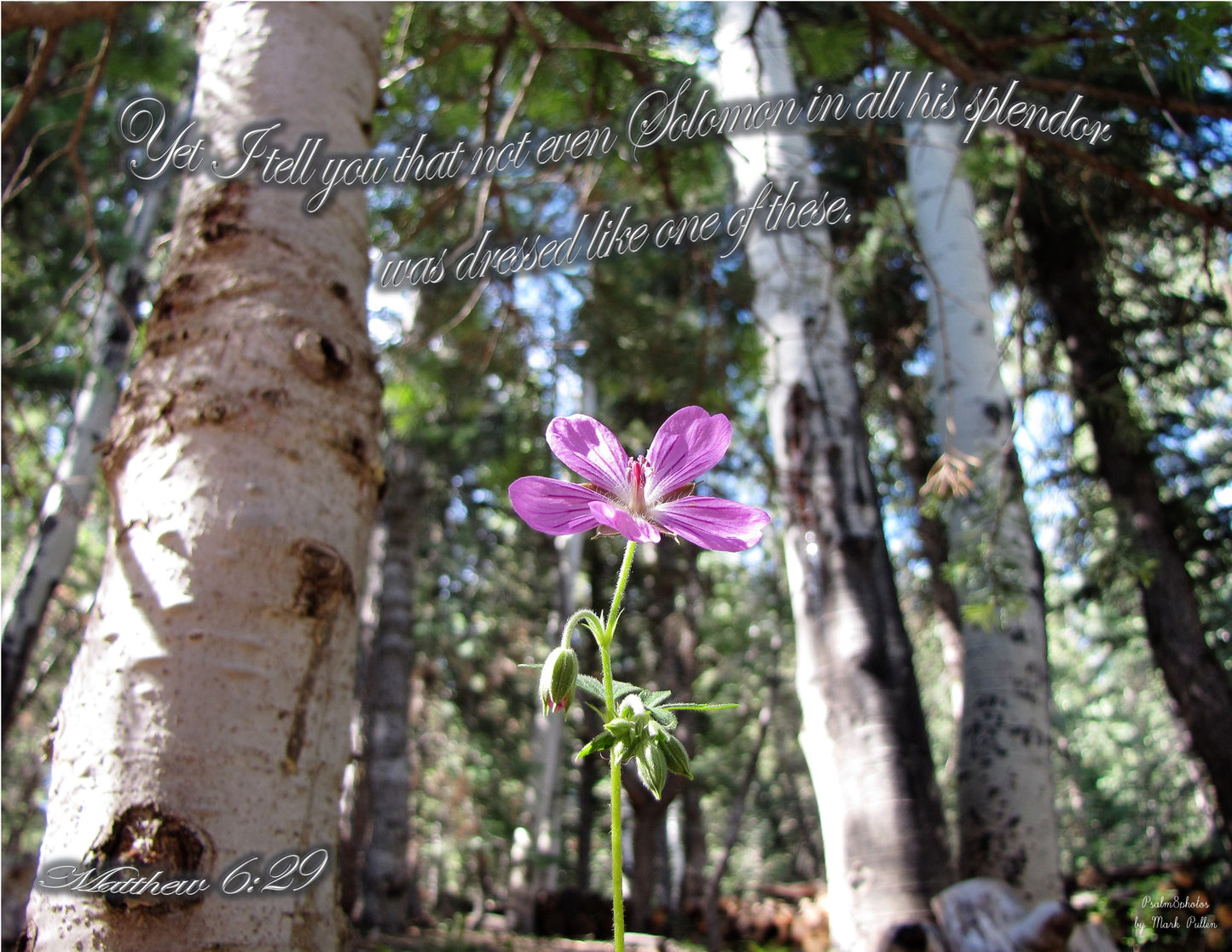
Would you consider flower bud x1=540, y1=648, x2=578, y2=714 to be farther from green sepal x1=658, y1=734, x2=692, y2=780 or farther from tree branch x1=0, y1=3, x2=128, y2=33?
tree branch x1=0, y1=3, x2=128, y2=33

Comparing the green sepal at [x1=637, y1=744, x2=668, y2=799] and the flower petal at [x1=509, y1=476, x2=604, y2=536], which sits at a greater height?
the flower petal at [x1=509, y1=476, x2=604, y2=536]

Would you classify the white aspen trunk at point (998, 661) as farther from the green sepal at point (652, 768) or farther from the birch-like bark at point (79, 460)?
the birch-like bark at point (79, 460)

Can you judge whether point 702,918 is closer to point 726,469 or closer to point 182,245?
point 726,469

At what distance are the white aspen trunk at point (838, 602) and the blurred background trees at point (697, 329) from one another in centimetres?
20

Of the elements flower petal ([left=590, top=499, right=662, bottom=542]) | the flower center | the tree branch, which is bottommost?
flower petal ([left=590, top=499, right=662, bottom=542])

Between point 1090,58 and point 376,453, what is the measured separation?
2.13m

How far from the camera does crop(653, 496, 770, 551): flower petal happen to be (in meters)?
0.59

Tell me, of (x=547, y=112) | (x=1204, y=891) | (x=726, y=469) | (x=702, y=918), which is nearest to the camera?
(x=547, y=112)

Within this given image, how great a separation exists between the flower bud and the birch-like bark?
4.38 metres

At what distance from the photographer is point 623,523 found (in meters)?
0.54

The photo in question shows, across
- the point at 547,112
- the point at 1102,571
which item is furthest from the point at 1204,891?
the point at 547,112

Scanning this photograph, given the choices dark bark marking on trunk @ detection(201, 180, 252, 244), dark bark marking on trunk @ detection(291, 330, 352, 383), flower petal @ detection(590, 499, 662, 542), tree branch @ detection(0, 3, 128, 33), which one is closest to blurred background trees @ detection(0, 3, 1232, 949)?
tree branch @ detection(0, 3, 128, 33)

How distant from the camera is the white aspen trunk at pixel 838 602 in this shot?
87.0 inches

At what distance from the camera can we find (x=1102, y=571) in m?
2.65
